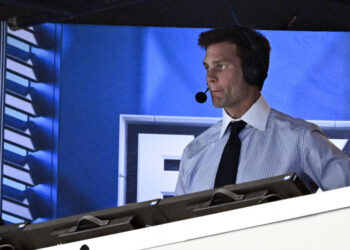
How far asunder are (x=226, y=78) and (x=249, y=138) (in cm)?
30

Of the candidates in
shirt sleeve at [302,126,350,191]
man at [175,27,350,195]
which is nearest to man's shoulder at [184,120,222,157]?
man at [175,27,350,195]

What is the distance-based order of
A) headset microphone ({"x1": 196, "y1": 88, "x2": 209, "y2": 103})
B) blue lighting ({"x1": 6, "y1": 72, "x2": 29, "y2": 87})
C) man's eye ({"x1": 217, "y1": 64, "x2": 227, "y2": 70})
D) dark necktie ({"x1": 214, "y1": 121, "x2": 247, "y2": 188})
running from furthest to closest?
1. blue lighting ({"x1": 6, "y1": 72, "x2": 29, "y2": 87})
2. headset microphone ({"x1": 196, "y1": 88, "x2": 209, "y2": 103})
3. man's eye ({"x1": 217, "y1": 64, "x2": 227, "y2": 70})
4. dark necktie ({"x1": 214, "y1": 121, "x2": 247, "y2": 188})

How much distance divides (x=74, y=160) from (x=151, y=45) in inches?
24.4

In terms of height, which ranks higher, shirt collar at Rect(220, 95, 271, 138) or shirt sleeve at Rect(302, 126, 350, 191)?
shirt collar at Rect(220, 95, 271, 138)

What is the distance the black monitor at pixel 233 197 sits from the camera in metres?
1.25

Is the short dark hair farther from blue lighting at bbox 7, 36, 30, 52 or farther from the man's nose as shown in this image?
blue lighting at bbox 7, 36, 30, 52

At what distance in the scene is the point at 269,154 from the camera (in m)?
2.58

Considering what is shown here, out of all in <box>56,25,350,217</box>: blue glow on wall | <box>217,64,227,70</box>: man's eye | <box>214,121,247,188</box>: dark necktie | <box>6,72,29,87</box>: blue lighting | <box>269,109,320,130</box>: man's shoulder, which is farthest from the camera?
<box>6,72,29,87</box>: blue lighting

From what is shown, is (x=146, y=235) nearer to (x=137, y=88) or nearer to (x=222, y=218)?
(x=222, y=218)

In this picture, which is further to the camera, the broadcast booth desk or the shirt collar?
the shirt collar

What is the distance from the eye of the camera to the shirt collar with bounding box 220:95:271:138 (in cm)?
263

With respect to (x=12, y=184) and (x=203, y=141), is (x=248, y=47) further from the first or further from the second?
(x=12, y=184)

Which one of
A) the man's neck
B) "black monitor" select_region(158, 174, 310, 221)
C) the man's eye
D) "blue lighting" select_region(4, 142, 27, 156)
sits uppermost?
the man's eye

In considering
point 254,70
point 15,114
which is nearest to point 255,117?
point 254,70
